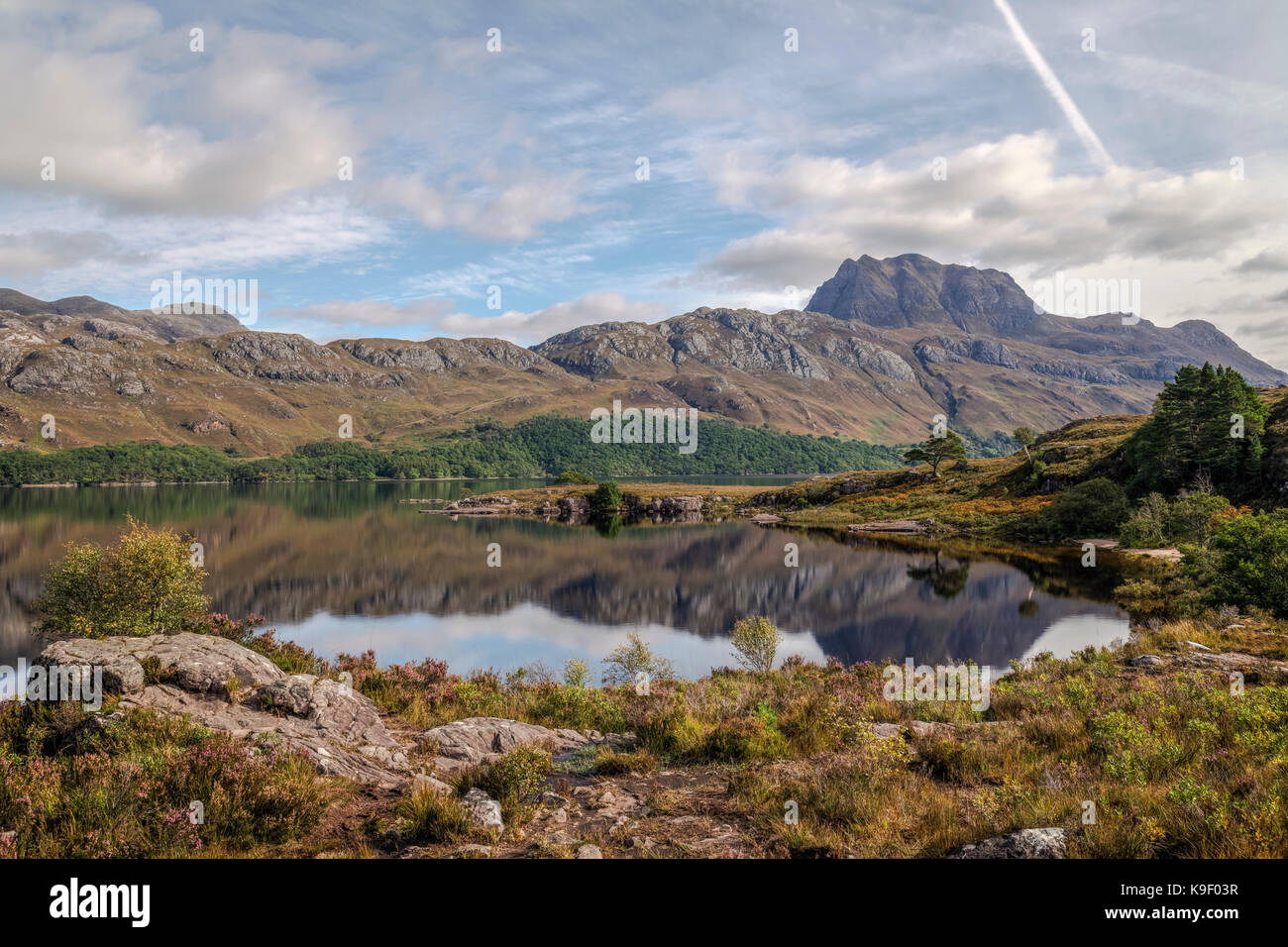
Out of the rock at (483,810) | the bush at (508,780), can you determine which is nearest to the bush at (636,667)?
the bush at (508,780)

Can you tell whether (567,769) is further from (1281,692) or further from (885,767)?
(1281,692)

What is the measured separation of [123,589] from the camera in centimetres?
1873

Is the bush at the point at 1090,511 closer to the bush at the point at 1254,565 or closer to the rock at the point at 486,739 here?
the bush at the point at 1254,565

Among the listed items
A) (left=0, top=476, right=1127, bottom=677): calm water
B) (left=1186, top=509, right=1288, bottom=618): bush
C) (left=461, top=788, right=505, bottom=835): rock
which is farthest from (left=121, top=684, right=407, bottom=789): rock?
(left=1186, top=509, right=1288, bottom=618): bush

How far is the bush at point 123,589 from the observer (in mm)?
18359

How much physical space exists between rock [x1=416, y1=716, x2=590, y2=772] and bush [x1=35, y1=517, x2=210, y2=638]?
10.2 metres

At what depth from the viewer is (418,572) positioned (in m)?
65.7

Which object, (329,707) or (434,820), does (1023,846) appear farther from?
(329,707)

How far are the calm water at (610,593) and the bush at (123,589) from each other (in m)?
16.6

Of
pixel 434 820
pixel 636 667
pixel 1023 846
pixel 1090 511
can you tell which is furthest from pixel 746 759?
pixel 1090 511

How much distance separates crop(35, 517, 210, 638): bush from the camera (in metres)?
18.4
